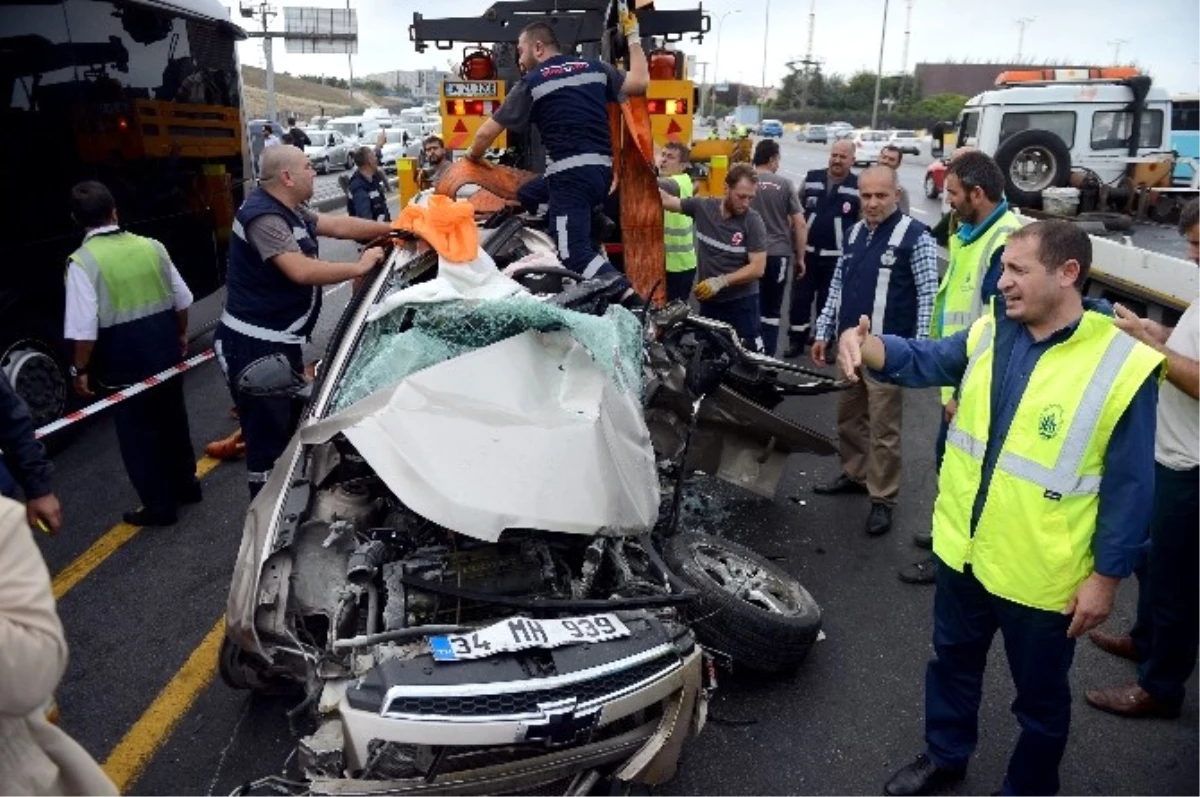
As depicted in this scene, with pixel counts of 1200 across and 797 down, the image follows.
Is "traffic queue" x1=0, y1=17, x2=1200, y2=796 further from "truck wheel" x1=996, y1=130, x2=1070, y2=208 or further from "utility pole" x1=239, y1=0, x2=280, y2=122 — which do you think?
"utility pole" x1=239, y1=0, x2=280, y2=122

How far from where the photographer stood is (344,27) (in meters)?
44.5

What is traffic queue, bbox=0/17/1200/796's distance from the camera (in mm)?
2354

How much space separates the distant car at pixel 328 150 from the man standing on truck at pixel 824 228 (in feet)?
74.0

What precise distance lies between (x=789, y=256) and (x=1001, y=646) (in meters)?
4.36

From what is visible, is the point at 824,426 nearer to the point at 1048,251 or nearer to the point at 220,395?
the point at 1048,251

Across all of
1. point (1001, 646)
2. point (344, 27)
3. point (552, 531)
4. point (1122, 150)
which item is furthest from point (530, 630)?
point (344, 27)

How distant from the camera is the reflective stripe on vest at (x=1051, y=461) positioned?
7.72ft

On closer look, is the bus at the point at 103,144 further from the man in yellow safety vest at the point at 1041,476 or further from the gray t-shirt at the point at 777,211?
the man in yellow safety vest at the point at 1041,476

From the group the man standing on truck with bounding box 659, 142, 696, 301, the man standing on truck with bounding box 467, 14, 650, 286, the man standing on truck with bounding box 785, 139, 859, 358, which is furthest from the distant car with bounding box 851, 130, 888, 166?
the man standing on truck with bounding box 467, 14, 650, 286

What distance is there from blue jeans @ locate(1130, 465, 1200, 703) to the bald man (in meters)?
3.40

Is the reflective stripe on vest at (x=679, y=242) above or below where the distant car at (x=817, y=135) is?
below

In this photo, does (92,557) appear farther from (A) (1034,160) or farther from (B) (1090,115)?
(B) (1090,115)

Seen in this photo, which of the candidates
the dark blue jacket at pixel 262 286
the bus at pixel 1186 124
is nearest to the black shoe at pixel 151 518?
the dark blue jacket at pixel 262 286

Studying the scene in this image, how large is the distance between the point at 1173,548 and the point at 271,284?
409 cm
